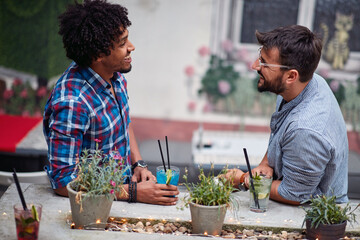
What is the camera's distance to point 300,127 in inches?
79.0

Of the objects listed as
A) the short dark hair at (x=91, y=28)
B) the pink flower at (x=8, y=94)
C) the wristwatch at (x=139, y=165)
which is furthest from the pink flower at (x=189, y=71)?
the short dark hair at (x=91, y=28)

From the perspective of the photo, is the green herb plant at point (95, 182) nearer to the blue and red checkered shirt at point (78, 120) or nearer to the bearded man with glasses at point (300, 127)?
the blue and red checkered shirt at point (78, 120)

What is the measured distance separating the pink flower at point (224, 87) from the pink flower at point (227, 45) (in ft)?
1.19

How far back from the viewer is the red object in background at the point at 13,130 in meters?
3.86

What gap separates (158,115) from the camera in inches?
224

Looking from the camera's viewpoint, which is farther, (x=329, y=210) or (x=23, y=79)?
(x=23, y=79)

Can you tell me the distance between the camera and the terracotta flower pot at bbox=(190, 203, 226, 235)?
5.87ft

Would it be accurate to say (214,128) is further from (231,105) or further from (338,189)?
(338,189)

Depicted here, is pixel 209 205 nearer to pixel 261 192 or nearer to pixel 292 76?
pixel 261 192

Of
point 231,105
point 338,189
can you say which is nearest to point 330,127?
point 338,189

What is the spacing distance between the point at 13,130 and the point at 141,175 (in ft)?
7.54

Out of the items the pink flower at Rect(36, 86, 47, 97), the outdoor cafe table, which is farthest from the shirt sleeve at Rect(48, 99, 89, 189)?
the pink flower at Rect(36, 86, 47, 97)

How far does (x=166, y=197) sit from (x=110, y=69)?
62cm

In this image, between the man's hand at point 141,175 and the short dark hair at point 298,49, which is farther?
the man's hand at point 141,175
